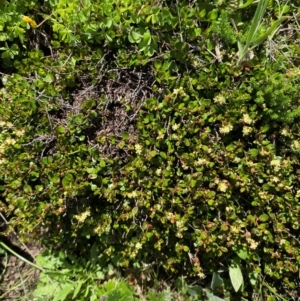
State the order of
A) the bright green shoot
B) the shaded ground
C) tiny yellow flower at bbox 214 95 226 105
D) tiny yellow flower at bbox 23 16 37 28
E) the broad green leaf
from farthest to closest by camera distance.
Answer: the shaded ground < the broad green leaf < tiny yellow flower at bbox 23 16 37 28 < tiny yellow flower at bbox 214 95 226 105 < the bright green shoot

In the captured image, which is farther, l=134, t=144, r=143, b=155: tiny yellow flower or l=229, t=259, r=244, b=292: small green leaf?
l=229, t=259, r=244, b=292: small green leaf

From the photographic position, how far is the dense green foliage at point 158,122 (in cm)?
193

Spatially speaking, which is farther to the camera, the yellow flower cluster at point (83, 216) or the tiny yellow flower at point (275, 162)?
the yellow flower cluster at point (83, 216)

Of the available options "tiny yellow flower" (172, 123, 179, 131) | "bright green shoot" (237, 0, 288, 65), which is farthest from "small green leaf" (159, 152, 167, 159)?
"bright green shoot" (237, 0, 288, 65)

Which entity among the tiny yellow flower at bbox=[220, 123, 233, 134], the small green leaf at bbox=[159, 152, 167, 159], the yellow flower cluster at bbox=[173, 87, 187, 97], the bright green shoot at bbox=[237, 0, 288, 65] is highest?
the bright green shoot at bbox=[237, 0, 288, 65]

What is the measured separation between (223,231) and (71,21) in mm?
1221

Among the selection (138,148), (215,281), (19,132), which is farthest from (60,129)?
(215,281)

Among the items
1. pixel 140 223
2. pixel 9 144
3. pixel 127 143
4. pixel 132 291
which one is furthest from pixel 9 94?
pixel 132 291

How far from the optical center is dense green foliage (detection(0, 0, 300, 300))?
1.93 metres

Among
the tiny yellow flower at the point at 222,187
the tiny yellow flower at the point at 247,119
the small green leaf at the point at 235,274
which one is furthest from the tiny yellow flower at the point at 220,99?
the small green leaf at the point at 235,274

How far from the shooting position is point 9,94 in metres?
2.09

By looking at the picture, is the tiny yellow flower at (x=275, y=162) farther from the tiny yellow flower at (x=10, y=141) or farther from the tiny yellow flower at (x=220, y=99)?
the tiny yellow flower at (x=10, y=141)

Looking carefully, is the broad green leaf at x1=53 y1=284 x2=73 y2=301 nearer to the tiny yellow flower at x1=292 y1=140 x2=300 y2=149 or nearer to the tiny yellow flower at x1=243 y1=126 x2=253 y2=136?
the tiny yellow flower at x1=243 y1=126 x2=253 y2=136

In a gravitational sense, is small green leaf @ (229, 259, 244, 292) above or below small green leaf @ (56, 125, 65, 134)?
below
